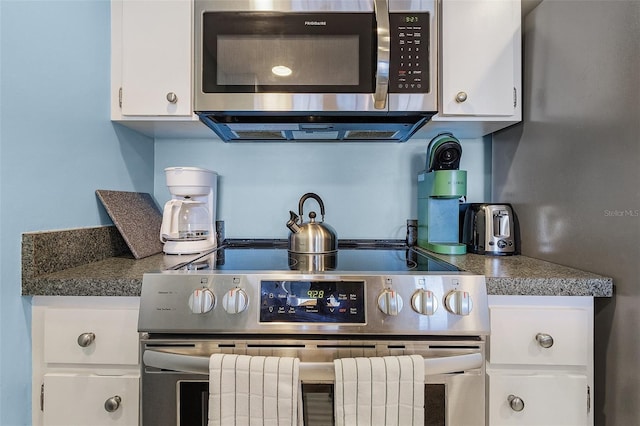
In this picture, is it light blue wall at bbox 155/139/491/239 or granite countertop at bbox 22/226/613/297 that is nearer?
granite countertop at bbox 22/226/613/297

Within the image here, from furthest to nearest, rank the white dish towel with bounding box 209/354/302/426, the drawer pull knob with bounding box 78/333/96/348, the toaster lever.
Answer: the toaster lever → the drawer pull knob with bounding box 78/333/96/348 → the white dish towel with bounding box 209/354/302/426

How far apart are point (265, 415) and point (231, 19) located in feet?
3.72

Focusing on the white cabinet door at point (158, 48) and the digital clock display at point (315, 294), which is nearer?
the digital clock display at point (315, 294)

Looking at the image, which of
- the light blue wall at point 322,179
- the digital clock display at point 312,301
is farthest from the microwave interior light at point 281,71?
the digital clock display at point 312,301

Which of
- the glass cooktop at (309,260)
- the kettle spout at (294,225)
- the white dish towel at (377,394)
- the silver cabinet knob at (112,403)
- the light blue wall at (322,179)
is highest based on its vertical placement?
the light blue wall at (322,179)

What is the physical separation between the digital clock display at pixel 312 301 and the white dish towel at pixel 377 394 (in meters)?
0.11

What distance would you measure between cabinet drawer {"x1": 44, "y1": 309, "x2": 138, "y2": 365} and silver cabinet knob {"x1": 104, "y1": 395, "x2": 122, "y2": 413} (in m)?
0.09

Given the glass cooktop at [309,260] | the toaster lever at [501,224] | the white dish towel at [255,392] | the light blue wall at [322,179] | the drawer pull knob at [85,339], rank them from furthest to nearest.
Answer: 1. the light blue wall at [322,179]
2. the toaster lever at [501,224]
3. the glass cooktop at [309,260]
4. the drawer pull knob at [85,339]
5. the white dish towel at [255,392]

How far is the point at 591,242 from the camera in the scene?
37.7 inches

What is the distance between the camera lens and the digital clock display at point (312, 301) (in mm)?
840

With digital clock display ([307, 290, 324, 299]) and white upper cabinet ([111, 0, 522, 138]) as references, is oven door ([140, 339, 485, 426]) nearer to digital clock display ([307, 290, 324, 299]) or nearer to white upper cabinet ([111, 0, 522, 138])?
digital clock display ([307, 290, 324, 299])

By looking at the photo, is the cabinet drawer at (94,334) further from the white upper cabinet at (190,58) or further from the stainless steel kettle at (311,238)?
the white upper cabinet at (190,58)

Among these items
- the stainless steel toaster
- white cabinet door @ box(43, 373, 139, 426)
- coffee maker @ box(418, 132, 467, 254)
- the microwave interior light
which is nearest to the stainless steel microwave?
the microwave interior light

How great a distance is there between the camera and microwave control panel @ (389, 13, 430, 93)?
1146 mm
